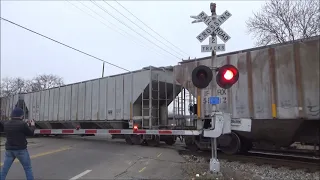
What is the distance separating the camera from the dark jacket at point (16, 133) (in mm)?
5809

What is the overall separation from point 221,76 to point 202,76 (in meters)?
0.47

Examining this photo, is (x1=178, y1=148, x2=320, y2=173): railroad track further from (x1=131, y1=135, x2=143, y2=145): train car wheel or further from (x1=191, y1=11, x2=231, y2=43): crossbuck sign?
(x1=191, y1=11, x2=231, y2=43): crossbuck sign

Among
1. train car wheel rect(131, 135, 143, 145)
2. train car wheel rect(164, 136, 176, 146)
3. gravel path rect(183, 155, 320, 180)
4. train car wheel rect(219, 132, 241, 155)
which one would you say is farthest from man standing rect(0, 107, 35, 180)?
train car wheel rect(164, 136, 176, 146)

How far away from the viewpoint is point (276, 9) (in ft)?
84.2

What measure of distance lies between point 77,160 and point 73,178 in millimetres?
2873

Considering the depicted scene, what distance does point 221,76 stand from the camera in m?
6.32

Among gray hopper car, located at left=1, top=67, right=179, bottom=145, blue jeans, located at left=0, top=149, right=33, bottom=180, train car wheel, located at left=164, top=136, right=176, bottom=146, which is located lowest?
train car wheel, located at left=164, top=136, right=176, bottom=146

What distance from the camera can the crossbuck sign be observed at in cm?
684

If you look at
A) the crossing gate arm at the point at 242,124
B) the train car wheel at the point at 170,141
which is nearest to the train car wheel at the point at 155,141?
the train car wheel at the point at 170,141

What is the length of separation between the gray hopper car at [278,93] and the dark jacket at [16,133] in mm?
5875

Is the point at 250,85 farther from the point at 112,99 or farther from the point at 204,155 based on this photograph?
the point at 112,99

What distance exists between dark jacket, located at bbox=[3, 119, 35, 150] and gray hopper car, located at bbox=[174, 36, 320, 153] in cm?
588

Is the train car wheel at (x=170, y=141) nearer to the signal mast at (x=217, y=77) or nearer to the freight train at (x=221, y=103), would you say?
the freight train at (x=221, y=103)

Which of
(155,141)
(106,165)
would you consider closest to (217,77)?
(106,165)
